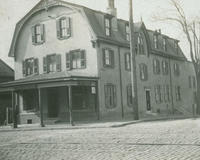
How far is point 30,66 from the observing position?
98.7 feet

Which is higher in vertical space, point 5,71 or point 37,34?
point 37,34

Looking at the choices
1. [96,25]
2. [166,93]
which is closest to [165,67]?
[166,93]

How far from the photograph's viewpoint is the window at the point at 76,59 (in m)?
26.7

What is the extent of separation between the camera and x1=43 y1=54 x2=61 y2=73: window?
28.2 metres

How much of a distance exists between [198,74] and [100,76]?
1220 centimetres

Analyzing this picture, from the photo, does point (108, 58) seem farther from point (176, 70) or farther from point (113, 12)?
point (176, 70)

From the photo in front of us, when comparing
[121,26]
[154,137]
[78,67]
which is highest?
[121,26]

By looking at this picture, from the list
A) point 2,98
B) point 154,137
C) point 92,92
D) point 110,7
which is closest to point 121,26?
point 110,7

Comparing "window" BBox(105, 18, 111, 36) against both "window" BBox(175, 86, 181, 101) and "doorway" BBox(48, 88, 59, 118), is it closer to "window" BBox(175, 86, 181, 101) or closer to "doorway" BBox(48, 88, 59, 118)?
"doorway" BBox(48, 88, 59, 118)

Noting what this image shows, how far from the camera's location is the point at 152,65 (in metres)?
34.7

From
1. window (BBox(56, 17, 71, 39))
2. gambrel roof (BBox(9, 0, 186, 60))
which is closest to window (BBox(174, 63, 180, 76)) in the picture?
gambrel roof (BBox(9, 0, 186, 60))

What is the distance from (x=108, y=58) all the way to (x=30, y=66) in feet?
22.5

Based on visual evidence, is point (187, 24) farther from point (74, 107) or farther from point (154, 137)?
point (154, 137)

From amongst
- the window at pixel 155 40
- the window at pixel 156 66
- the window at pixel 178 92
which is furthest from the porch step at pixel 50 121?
the window at pixel 178 92
